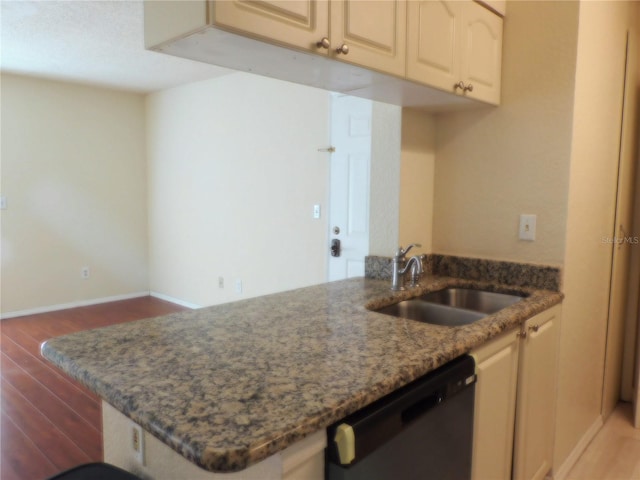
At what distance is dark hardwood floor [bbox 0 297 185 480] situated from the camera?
2402 millimetres

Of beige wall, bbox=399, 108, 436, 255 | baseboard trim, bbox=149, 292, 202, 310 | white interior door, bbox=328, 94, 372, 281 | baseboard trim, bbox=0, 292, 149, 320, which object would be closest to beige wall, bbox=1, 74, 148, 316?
baseboard trim, bbox=0, 292, 149, 320

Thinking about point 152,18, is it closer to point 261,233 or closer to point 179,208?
point 261,233

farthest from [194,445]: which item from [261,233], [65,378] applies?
[261,233]

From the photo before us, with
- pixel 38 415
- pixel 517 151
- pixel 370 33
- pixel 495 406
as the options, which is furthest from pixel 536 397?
pixel 38 415

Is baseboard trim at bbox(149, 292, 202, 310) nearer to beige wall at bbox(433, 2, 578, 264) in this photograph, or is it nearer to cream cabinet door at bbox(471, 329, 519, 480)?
beige wall at bbox(433, 2, 578, 264)

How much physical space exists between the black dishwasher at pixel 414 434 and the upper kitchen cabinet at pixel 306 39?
3.03ft

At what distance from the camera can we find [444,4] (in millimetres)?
1750

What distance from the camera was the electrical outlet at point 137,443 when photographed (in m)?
1.10

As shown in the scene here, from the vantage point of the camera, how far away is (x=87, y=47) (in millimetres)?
3838

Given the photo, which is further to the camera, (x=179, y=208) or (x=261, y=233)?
(x=179, y=208)

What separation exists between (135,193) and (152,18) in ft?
16.2

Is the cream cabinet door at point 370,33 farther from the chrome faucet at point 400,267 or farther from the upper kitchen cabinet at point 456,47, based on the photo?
the chrome faucet at point 400,267

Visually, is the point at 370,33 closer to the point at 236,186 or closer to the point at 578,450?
the point at 578,450

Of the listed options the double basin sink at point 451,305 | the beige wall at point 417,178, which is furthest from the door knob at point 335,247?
the double basin sink at point 451,305
